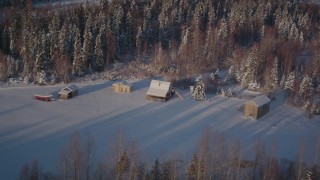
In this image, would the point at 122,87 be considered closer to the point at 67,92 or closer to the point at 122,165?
the point at 67,92

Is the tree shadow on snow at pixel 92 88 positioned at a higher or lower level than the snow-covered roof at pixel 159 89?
lower

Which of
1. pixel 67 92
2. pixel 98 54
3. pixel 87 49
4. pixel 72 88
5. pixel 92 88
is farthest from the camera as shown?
pixel 98 54

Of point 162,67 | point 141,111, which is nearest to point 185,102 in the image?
point 141,111

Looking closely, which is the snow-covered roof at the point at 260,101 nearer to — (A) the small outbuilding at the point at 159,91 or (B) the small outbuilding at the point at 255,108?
(B) the small outbuilding at the point at 255,108

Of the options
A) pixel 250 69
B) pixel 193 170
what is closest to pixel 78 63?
pixel 250 69

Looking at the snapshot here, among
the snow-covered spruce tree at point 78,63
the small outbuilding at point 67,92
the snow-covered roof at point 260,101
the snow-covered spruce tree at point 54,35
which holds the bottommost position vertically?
the small outbuilding at point 67,92

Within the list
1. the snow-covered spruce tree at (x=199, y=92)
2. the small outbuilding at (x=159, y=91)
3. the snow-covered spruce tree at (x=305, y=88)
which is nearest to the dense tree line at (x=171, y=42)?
the snow-covered spruce tree at (x=305, y=88)
